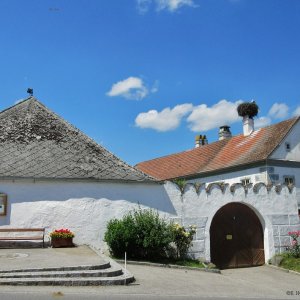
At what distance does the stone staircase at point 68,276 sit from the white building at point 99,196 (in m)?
5.40

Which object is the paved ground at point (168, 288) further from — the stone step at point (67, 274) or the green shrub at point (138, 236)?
the green shrub at point (138, 236)

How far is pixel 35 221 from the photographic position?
15438 millimetres

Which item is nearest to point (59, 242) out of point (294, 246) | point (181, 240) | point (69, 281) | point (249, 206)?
point (181, 240)

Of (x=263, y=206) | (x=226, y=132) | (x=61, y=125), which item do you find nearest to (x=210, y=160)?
(x=226, y=132)

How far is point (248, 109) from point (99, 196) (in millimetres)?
17298

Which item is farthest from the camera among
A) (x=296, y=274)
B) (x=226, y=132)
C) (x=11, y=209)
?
(x=226, y=132)

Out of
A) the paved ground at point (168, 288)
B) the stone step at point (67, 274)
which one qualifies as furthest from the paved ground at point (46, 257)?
the stone step at point (67, 274)

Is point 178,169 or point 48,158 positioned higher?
point 178,169

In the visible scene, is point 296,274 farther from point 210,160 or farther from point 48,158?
point 210,160

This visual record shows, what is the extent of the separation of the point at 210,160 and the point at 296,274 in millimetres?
15903

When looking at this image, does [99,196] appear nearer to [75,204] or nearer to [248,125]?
[75,204]

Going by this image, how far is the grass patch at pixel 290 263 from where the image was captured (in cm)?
1703

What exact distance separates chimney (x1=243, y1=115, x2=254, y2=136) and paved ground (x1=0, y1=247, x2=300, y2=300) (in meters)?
16.1

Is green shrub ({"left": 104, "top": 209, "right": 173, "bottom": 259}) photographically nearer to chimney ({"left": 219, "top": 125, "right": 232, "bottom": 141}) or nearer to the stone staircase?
the stone staircase
